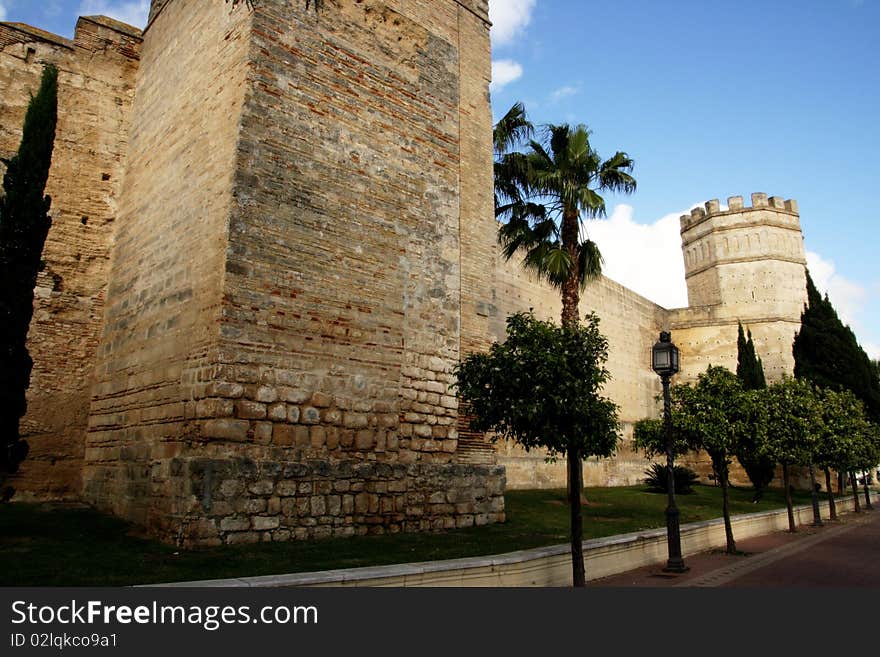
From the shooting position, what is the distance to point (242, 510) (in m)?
7.38

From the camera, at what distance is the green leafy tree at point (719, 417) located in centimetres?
1103

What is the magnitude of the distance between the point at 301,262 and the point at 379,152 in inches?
99.2

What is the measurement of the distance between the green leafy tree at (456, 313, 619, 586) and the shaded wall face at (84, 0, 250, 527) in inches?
136

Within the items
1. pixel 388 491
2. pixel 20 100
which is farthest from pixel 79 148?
pixel 388 491

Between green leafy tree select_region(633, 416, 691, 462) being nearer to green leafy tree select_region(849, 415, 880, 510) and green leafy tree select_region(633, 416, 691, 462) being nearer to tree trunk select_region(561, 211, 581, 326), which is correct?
tree trunk select_region(561, 211, 581, 326)

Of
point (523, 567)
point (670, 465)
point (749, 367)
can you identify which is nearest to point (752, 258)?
point (749, 367)

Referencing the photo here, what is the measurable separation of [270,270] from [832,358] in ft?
91.4

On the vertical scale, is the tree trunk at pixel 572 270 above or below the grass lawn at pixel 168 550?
above

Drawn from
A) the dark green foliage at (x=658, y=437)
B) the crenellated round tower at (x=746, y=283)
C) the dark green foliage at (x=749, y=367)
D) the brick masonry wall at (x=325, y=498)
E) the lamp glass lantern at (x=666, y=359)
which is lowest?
the brick masonry wall at (x=325, y=498)

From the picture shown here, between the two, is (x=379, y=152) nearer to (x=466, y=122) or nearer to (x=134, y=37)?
(x=466, y=122)

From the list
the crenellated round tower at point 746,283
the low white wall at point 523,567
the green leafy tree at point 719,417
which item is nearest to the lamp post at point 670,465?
the low white wall at point 523,567

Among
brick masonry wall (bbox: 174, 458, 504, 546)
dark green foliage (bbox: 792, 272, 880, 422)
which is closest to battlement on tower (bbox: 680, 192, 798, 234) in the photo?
dark green foliage (bbox: 792, 272, 880, 422)

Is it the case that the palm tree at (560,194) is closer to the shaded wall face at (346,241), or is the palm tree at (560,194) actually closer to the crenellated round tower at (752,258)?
the shaded wall face at (346,241)

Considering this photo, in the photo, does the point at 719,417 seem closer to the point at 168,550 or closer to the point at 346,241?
the point at 346,241
